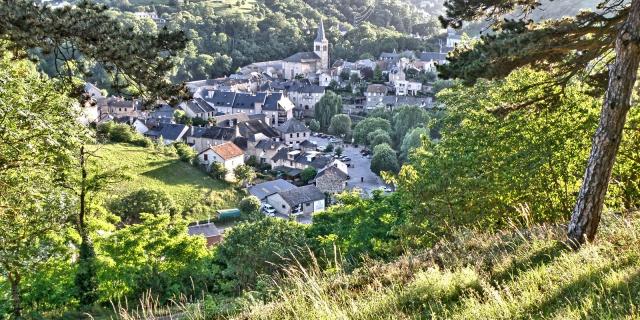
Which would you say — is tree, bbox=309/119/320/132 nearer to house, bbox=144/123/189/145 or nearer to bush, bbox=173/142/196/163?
house, bbox=144/123/189/145

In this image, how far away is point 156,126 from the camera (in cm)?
4762

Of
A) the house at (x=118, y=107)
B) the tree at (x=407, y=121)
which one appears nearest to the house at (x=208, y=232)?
the tree at (x=407, y=121)

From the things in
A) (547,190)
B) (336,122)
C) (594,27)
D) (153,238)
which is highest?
(594,27)

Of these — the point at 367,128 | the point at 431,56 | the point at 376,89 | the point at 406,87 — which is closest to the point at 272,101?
the point at 376,89

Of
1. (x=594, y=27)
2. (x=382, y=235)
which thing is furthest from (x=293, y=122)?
(x=594, y=27)

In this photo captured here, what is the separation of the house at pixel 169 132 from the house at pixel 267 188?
12.9 metres

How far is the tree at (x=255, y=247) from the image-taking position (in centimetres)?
1529

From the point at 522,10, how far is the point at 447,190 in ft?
12.3

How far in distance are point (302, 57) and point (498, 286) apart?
77.7 metres

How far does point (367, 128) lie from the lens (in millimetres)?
50500

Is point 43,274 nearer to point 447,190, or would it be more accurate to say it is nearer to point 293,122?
point 447,190

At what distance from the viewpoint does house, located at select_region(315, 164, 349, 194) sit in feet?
121

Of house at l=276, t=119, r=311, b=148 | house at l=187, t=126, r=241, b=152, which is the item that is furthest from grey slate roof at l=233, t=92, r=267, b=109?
house at l=187, t=126, r=241, b=152

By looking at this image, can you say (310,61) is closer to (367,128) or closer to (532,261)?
(367,128)
